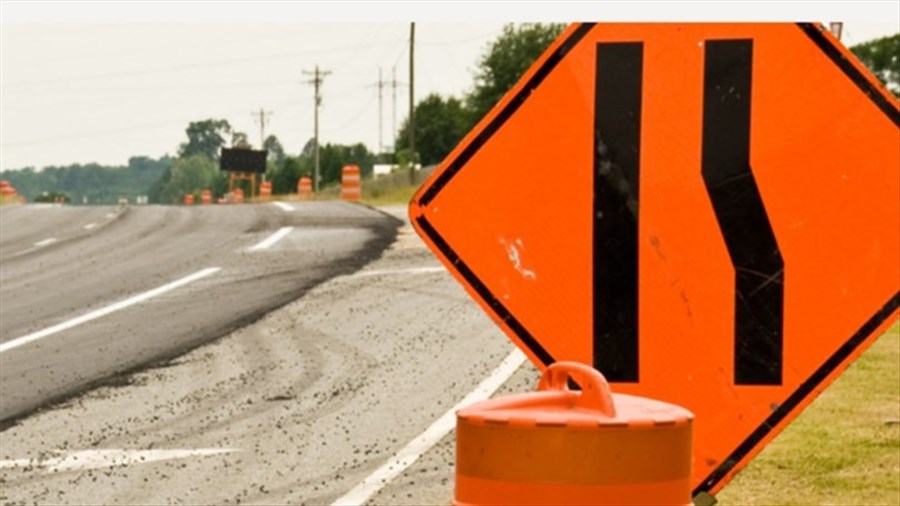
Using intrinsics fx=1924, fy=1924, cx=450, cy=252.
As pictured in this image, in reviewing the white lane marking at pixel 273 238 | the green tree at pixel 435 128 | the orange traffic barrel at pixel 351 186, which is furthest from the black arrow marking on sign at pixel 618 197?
the green tree at pixel 435 128

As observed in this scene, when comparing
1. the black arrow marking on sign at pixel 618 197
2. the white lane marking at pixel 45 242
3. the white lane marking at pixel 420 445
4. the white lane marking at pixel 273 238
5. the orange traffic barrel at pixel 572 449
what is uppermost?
the black arrow marking on sign at pixel 618 197

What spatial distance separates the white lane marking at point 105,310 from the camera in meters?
19.0

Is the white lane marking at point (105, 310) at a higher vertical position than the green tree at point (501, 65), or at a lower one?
lower

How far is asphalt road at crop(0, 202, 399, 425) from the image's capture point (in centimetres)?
1719

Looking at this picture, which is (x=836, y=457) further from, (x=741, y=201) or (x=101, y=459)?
(x=741, y=201)

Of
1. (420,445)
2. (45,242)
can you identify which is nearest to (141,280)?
(45,242)

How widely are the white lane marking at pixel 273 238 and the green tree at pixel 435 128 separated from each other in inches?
4960

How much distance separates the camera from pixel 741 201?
5.89m

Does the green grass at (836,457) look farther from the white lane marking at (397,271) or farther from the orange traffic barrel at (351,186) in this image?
the orange traffic barrel at (351,186)

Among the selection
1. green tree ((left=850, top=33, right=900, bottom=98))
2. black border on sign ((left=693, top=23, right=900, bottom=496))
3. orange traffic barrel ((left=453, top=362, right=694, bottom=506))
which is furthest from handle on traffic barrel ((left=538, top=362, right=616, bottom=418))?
green tree ((left=850, top=33, right=900, bottom=98))

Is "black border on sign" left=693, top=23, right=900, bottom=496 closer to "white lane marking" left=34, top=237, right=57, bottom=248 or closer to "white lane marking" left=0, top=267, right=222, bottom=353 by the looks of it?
"white lane marking" left=0, top=267, right=222, bottom=353

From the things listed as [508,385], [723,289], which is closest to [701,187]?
[723,289]

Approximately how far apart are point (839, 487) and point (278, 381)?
6.29 meters

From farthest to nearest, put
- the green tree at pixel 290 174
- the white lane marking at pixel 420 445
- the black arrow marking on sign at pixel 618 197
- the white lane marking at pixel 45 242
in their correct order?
the green tree at pixel 290 174, the white lane marking at pixel 45 242, the white lane marking at pixel 420 445, the black arrow marking on sign at pixel 618 197
